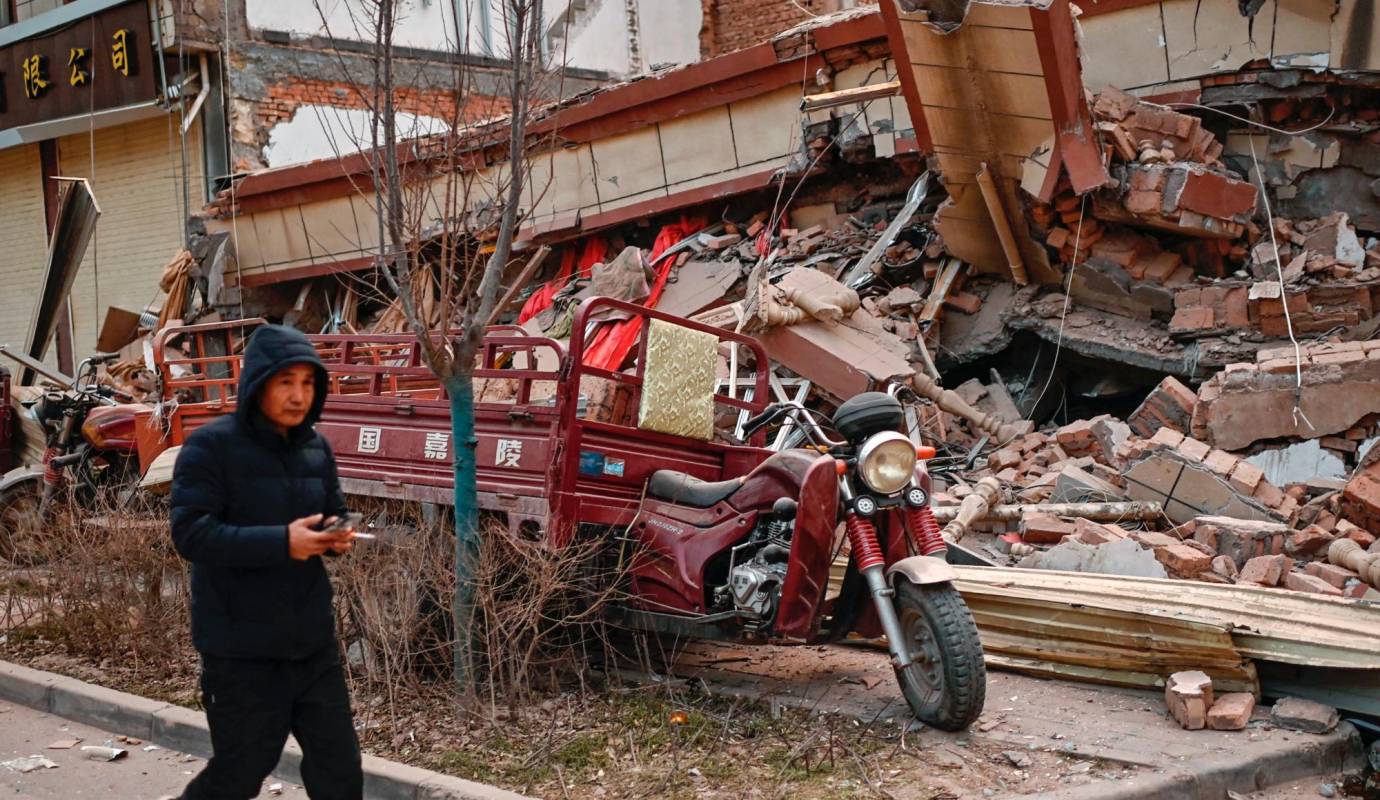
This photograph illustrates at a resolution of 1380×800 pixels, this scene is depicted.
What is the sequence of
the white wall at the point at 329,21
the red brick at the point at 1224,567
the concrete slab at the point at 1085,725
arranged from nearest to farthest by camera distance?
the concrete slab at the point at 1085,725, the red brick at the point at 1224,567, the white wall at the point at 329,21

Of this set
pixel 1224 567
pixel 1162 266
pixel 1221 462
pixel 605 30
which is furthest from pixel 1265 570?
pixel 605 30

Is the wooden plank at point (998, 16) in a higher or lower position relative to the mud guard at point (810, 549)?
higher

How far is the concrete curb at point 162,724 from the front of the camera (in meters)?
4.98

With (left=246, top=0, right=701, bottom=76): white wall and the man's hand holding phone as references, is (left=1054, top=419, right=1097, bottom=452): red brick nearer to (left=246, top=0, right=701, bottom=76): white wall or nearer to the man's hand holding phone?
the man's hand holding phone

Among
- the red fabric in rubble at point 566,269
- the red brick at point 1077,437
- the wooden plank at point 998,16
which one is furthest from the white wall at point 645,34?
the red brick at point 1077,437

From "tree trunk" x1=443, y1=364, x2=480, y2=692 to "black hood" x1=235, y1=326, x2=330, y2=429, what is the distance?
170 centimetres

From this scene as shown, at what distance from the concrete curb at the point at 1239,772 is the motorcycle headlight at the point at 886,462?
1.46 m

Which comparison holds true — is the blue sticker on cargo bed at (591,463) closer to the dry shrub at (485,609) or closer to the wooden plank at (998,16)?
the dry shrub at (485,609)

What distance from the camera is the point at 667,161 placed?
47.5 feet

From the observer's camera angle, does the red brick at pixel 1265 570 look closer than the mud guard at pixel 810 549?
No

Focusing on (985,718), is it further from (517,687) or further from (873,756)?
(517,687)

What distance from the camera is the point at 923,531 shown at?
562 centimetres

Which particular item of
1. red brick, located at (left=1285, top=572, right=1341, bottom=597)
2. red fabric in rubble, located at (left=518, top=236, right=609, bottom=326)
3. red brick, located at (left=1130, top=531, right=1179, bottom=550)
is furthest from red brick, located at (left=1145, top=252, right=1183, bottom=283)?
red fabric in rubble, located at (left=518, top=236, right=609, bottom=326)

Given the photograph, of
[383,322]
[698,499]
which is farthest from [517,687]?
[383,322]
